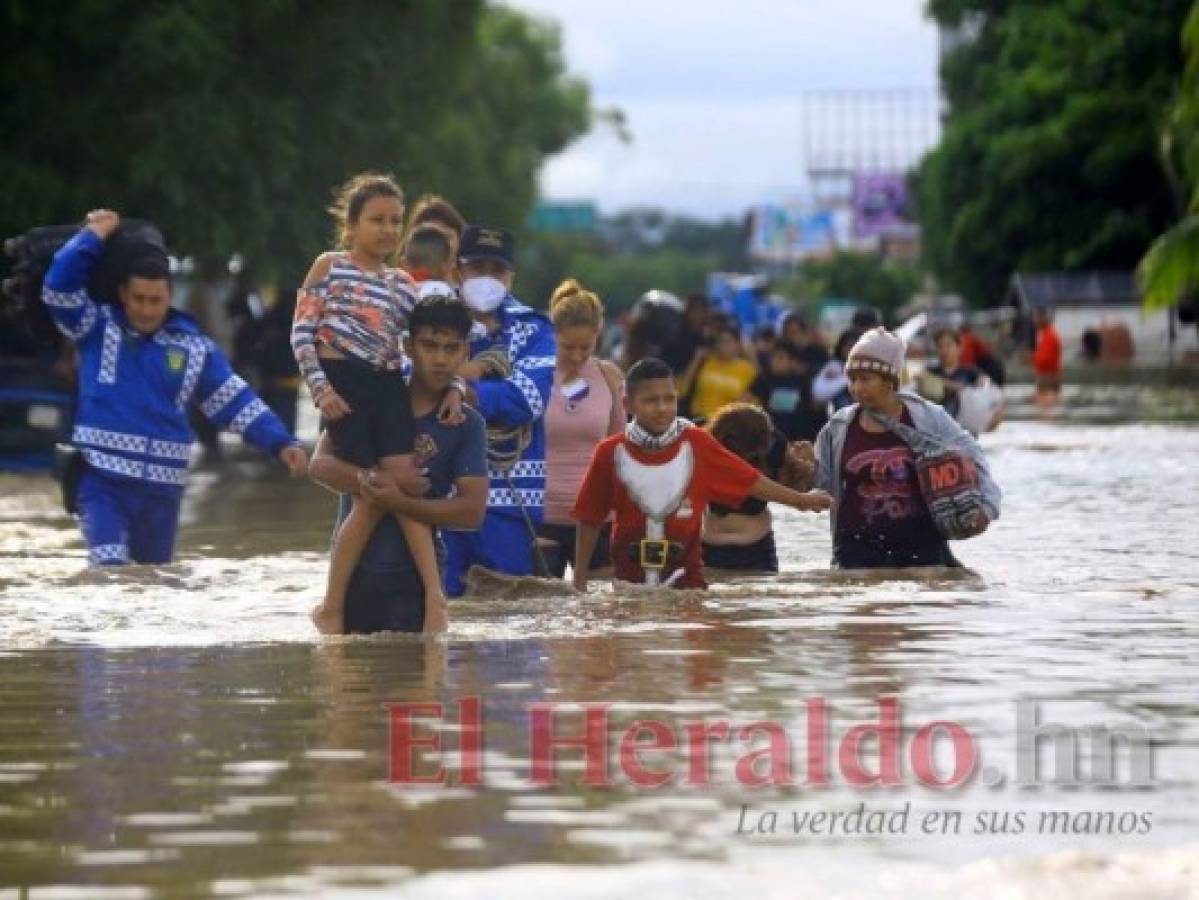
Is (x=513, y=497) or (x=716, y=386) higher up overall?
(x=716, y=386)

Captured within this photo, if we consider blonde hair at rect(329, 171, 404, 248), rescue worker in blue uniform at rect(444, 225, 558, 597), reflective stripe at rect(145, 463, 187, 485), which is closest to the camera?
blonde hair at rect(329, 171, 404, 248)

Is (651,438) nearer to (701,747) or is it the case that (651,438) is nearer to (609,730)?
(609,730)

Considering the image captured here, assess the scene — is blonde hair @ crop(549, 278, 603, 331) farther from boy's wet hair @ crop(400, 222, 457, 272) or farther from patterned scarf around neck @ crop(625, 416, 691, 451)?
boy's wet hair @ crop(400, 222, 457, 272)

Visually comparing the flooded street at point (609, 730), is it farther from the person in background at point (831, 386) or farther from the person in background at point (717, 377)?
the person in background at point (831, 386)

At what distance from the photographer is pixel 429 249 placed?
43.7 feet

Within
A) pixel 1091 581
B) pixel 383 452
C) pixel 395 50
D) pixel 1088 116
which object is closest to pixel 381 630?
pixel 383 452

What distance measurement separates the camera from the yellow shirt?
2489 cm

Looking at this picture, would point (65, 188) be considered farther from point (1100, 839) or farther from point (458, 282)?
point (1100, 839)

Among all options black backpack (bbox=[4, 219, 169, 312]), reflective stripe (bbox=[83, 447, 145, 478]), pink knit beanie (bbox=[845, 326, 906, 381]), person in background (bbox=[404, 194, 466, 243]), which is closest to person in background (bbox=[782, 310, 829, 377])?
black backpack (bbox=[4, 219, 169, 312])

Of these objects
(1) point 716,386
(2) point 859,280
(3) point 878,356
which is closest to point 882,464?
(3) point 878,356

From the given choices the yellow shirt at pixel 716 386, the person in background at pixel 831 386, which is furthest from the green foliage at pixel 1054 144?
the yellow shirt at pixel 716 386

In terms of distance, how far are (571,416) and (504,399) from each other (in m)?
0.88

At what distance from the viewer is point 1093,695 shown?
10.5 metres

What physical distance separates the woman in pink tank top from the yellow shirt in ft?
33.4
